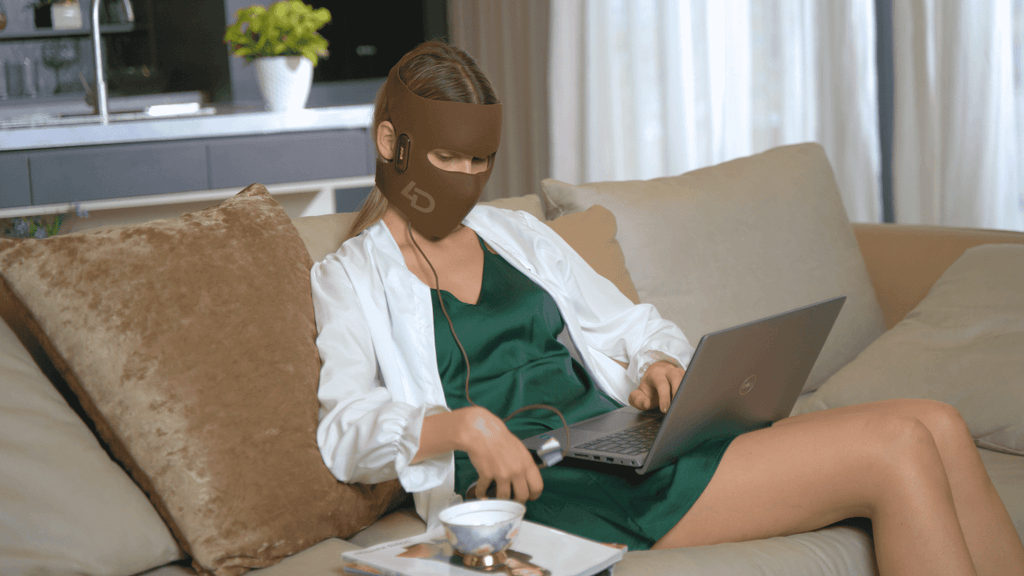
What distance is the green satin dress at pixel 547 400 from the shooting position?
1.22 metres

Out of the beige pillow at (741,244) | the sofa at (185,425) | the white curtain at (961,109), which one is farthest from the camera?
the white curtain at (961,109)

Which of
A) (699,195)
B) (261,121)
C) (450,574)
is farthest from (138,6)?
(450,574)

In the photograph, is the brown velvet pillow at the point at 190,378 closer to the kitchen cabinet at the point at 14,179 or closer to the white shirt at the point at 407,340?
the white shirt at the point at 407,340

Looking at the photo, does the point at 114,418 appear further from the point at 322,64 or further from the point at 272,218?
the point at 322,64

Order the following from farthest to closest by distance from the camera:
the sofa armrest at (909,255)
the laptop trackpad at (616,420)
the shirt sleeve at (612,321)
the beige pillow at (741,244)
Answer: the sofa armrest at (909,255) → the beige pillow at (741,244) → the shirt sleeve at (612,321) → the laptop trackpad at (616,420)

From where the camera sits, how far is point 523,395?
56.4 inches

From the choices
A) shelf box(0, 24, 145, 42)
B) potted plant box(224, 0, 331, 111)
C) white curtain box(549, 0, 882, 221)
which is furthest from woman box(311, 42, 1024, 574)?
shelf box(0, 24, 145, 42)

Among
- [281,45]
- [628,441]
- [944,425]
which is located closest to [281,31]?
[281,45]

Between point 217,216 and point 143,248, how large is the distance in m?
0.14

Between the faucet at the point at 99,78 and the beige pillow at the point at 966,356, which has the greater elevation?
the faucet at the point at 99,78

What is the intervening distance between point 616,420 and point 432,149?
1.67ft

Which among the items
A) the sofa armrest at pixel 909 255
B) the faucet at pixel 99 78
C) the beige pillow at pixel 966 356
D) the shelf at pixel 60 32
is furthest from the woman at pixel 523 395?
the shelf at pixel 60 32

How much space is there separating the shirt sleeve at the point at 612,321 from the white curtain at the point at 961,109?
1558 millimetres

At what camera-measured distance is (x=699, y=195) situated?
201 centimetres
